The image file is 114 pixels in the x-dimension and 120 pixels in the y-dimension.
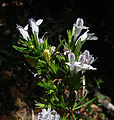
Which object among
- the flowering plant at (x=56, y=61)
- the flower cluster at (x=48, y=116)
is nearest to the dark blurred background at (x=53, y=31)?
the flowering plant at (x=56, y=61)

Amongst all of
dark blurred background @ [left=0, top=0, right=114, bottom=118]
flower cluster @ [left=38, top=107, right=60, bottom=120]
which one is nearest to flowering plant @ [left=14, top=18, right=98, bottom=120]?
flower cluster @ [left=38, top=107, right=60, bottom=120]

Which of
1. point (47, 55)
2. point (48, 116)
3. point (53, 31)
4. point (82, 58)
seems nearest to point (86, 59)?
point (82, 58)

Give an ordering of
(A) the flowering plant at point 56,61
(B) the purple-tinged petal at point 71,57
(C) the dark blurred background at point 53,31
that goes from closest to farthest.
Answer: (B) the purple-tinged petal at point 71,57 < (A) the flowering plant at point 56,61 < (C) the dark blurred background at point 53,31

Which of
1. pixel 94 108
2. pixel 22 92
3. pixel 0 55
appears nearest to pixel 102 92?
pixel 94 108

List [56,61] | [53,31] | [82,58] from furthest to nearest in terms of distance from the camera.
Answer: [53,31]
[56,61]
[82,58]

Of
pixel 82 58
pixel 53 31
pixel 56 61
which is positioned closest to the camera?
pixel 82 58

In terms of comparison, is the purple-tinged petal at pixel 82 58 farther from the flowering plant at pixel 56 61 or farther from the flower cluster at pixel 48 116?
the flower cluster at pixel 48 116

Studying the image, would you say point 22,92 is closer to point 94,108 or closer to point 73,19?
point 94,108

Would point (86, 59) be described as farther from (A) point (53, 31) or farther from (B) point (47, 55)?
(A) point (53, 31)

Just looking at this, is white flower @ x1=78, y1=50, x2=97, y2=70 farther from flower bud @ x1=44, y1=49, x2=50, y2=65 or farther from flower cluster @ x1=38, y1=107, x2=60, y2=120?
flower cluster @ x1=38, y1=107, x2=60, y2=120
